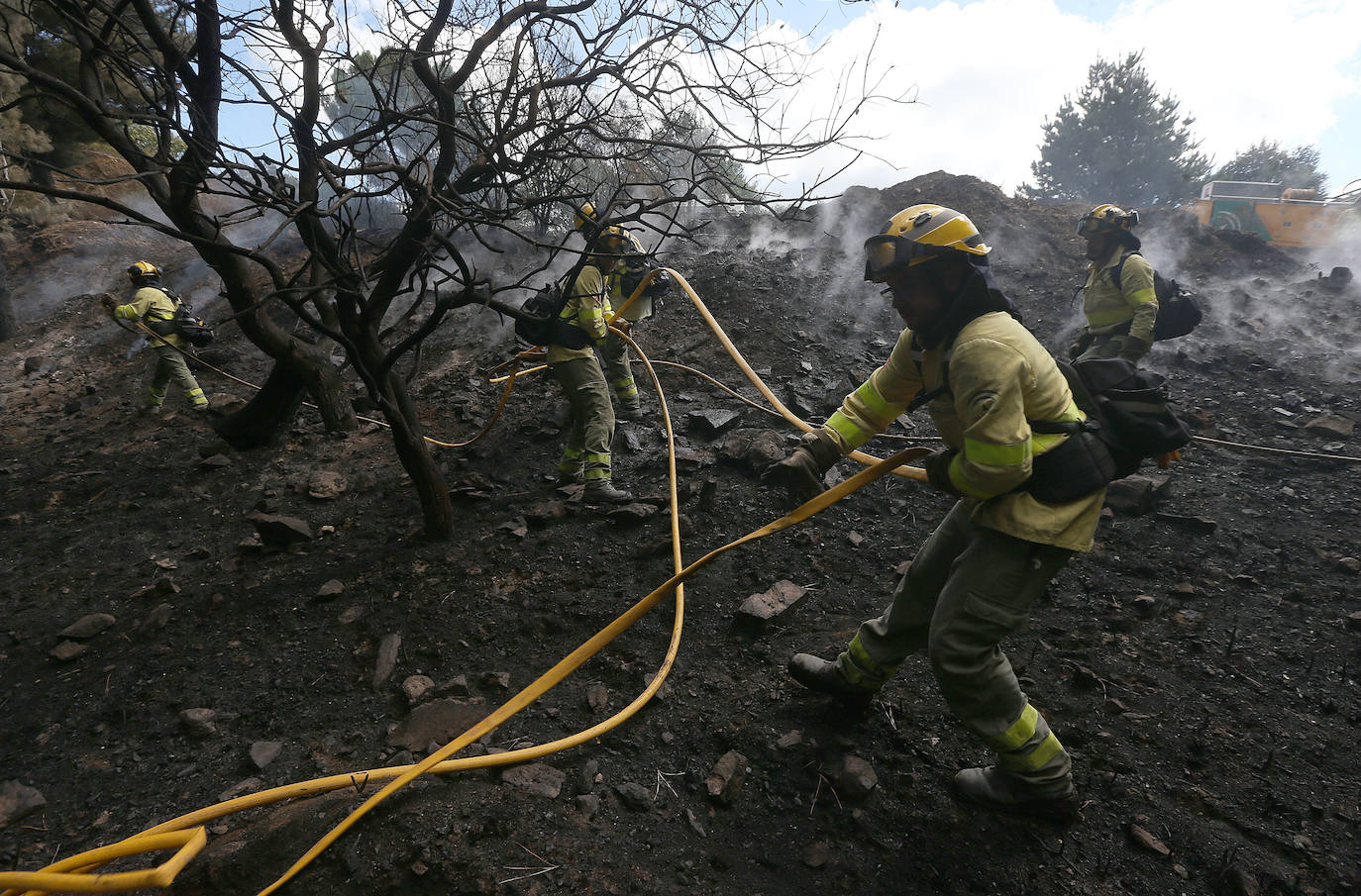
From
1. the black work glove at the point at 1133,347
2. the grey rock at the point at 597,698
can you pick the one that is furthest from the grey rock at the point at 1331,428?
the grey rock at the point at 597,698

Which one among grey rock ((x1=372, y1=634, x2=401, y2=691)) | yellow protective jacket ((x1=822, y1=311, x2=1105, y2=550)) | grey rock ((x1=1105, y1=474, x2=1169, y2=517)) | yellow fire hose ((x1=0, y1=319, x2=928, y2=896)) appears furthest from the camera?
grey rock ((x1=1105, y1=474, x2=1169, y2=517))

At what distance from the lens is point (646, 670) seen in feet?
9.75

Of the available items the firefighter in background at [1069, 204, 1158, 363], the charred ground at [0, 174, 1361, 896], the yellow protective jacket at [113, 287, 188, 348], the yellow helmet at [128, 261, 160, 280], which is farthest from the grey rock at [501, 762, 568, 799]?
the yellow helmet at [128, 261, 160, 280]

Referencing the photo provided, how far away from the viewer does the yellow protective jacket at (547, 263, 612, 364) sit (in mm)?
4574

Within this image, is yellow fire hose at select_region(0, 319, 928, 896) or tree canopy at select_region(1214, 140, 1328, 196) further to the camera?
tree canopy at select_region(1214, 140, 1328, 196)

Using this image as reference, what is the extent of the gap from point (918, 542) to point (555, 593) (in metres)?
2.44

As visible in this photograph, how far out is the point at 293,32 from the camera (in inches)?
149

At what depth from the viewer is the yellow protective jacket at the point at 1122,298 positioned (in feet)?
16.3

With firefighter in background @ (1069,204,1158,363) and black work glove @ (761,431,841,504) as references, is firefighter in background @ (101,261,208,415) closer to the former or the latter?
black work glove @ (761,431,841,504)

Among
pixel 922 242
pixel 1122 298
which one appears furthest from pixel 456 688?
pixel 1122 298

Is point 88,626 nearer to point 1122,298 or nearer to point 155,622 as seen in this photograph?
point 155,622

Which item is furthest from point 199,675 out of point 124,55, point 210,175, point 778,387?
point 778,387

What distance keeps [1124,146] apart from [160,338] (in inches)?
1396

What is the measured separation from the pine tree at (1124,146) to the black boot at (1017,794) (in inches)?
1287
